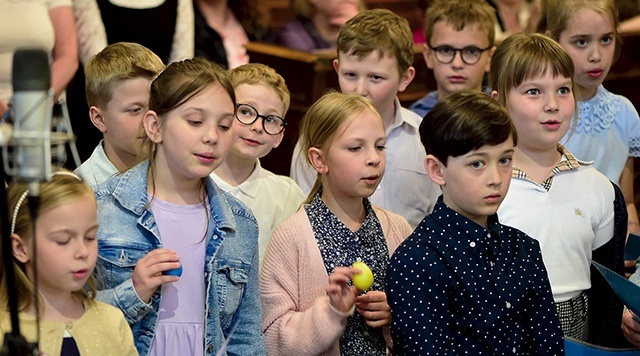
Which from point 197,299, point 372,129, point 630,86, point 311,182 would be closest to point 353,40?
point 311,182

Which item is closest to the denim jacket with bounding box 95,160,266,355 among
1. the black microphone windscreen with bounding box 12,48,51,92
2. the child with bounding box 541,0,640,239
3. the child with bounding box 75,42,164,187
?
the child with bounding box 75,42,164,187

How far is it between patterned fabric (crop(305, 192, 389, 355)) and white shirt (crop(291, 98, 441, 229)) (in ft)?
2.32

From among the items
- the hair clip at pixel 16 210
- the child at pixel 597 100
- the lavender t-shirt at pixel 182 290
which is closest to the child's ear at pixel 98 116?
the lavender t-shirt at pixel 182 290

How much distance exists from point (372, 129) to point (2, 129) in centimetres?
144

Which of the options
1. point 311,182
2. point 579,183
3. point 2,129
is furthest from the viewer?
point 311,182

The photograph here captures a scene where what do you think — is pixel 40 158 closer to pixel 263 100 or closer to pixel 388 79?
pixel 263 100

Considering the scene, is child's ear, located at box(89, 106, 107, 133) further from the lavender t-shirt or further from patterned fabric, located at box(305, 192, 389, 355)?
patterned fabric, located at box(305, 192, 389, 355)

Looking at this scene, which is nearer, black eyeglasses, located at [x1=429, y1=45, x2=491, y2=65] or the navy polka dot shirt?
the navy polka dot shirt

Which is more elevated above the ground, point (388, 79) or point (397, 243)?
point (388, 79)

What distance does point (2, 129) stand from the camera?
2.04 meters

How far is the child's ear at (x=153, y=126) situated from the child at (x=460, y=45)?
1.81m

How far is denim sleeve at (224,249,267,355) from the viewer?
3062mm

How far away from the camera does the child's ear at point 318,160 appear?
10.8ft

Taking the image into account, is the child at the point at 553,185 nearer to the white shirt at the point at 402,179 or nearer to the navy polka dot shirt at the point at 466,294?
the navy polka dot shirt at the point at 466,294
